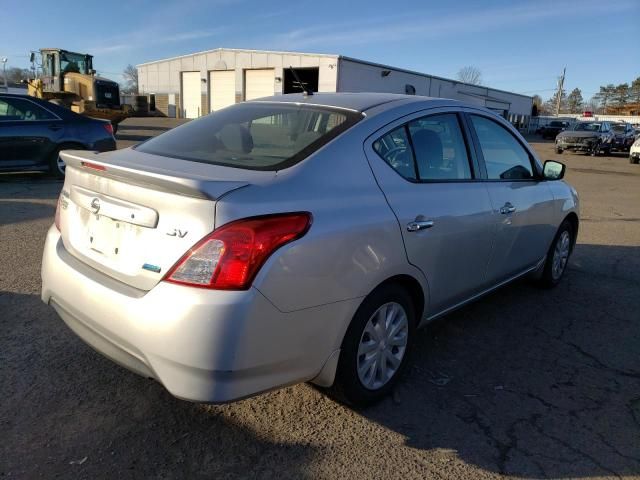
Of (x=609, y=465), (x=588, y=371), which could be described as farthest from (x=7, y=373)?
(x=588, y=371)

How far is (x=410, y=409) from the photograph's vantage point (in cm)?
281

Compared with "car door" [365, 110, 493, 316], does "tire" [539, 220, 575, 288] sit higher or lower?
lower

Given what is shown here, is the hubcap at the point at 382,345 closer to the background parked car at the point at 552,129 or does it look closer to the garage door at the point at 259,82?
the garage door at the point at 259,82

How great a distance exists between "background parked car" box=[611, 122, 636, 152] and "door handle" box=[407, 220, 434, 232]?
28.7 m

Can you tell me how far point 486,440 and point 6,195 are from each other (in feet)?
26.9

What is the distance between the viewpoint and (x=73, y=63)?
82.6ft

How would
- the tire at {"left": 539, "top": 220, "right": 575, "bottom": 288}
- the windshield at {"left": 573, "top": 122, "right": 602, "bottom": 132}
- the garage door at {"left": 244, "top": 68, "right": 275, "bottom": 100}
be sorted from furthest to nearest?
the garage door at {"left": 244, "top": 68, "right": 275, "bottom": 100}
the windshield at {"left": 573, "top": 122, "right": 602, "bottom": 132}
the tire at {"left": 539, "top": 220, "right": 575, "bottom": 288}

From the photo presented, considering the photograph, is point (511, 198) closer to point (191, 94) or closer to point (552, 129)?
point (191, 94)

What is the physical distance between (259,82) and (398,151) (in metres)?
38.0

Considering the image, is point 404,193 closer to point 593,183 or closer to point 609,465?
point 609,465

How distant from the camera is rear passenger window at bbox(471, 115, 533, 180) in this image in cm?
366

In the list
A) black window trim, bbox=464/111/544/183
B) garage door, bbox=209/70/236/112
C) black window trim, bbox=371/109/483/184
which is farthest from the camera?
garage door, bbox=209/70/236/112

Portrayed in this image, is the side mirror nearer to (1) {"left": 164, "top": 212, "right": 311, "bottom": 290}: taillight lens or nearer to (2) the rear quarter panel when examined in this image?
(2) the rear quarter panel

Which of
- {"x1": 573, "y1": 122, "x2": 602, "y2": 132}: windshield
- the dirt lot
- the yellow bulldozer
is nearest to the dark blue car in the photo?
the dirt lot
